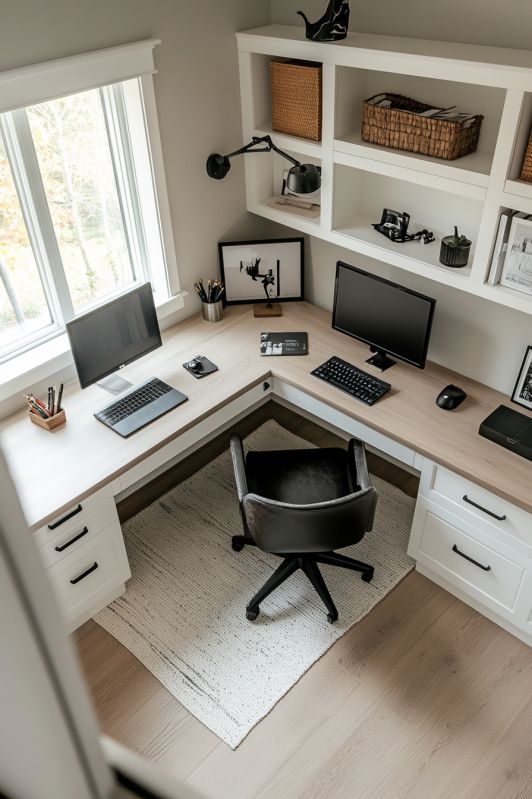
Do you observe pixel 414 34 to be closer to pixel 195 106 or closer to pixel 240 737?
pixel 195 106

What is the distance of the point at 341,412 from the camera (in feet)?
9.28

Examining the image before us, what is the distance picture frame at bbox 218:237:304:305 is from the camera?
10.9ft

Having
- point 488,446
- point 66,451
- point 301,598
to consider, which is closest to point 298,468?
point 301,598

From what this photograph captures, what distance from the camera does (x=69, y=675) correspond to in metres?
0.22

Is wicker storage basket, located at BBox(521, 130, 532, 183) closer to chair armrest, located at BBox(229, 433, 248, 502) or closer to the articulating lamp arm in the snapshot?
the articulating lamp arm

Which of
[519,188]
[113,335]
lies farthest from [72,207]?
[519,188]

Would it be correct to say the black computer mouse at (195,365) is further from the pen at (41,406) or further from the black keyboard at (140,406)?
the pen at (41,406)

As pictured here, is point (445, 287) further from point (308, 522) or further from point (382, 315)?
point (308, 522)

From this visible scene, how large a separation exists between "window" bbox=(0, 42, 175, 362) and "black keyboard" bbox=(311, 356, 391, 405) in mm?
898

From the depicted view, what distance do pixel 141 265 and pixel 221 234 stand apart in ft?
1.51

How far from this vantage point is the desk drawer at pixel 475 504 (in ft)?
7.97

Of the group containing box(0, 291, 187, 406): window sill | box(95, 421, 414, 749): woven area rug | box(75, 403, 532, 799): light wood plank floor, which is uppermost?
box(0, 291, 187, 406): window sill

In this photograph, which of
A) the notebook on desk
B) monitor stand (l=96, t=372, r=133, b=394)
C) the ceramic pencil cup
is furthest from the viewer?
the ceramic pencil cup

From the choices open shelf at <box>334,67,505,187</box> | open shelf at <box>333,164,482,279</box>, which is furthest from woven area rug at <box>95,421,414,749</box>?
open shelf at <box>334,67,505,187</box>
